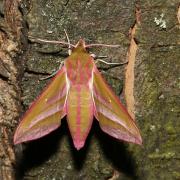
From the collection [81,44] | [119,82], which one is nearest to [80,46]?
[81,44]

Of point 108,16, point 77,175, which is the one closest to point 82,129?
point 77,175

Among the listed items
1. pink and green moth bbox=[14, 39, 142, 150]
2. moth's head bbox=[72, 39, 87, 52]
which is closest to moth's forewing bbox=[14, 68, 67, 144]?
pink and green moth bbox=[14, 39, 142, 150]

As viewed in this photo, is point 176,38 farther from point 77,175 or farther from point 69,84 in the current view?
point 77,175

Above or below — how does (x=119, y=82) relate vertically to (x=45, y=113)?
above

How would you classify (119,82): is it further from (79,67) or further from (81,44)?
(79,67)

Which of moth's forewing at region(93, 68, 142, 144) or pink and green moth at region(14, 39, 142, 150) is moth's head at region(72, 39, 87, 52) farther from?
moth's forewing at region(93, 68, 142, 144)
